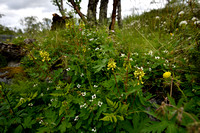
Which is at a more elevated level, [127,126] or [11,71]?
[11,71]

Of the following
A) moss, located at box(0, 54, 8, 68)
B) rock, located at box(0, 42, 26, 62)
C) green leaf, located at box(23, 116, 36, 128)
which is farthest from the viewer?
rock, located at box(0, 42, 26, 62)

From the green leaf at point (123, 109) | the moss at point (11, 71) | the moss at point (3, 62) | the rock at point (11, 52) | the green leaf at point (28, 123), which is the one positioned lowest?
the green leaf at point (28, 123)

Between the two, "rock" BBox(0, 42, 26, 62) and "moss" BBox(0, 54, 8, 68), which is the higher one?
"rock" BBox(0, 42, 26, 62)

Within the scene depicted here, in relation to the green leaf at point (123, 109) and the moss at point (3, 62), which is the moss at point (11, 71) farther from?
the green leaf at point (123, 109)

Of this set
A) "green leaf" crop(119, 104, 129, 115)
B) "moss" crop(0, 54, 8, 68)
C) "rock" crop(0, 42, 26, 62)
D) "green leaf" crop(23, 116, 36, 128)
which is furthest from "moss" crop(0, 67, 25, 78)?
"green leaf" crop(119, 104, 129, 115)

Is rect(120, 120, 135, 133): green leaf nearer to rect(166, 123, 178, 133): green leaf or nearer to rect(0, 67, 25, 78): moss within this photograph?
rect(166, 123, 178, 133): green leaf

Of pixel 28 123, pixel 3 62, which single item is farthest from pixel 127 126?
pixel 3 62

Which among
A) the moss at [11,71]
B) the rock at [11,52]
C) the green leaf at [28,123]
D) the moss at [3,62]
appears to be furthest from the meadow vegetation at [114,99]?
the rock at [11,52]

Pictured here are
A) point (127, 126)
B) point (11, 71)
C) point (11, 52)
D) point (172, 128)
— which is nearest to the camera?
point (172, 128)

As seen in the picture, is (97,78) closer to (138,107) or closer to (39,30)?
(138,107)

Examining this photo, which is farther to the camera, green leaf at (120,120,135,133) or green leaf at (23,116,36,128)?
green leaf at (23,116,36,128)

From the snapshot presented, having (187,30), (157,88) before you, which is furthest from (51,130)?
(187,30)

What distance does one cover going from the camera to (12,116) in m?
1.42

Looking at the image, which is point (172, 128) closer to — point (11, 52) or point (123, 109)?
point (123, 109)
